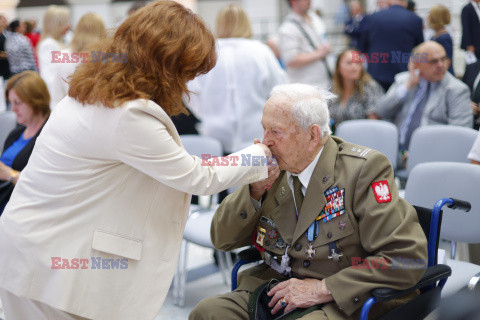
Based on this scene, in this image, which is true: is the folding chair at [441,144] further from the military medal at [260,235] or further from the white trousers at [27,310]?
the white trousers at [27,310]

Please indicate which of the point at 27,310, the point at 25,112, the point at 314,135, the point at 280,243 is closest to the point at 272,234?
the point at 280,243

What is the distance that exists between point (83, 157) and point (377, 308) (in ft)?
3.63

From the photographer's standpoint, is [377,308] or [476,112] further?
[476,112]

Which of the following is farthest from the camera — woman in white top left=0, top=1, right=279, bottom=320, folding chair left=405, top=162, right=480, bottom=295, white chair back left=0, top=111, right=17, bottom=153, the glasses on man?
white chair back left=0, top=111, right=17, bottom=153

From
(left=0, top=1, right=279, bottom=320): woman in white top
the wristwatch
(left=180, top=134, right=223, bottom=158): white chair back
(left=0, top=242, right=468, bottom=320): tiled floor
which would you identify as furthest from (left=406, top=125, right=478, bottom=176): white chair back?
the wristwatch

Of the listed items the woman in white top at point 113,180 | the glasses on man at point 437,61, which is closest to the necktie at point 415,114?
the glasses on man at point 437,61

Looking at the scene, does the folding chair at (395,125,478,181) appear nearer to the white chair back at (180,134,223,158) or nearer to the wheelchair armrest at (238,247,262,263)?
the white chair back at (180,134,223,158)

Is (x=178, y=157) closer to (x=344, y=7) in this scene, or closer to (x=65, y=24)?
(x=65, y=24)

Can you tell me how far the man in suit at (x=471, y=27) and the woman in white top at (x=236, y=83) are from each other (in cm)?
230

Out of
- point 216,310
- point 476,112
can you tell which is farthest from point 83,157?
point 476,112

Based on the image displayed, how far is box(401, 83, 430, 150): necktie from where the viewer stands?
4102 mm

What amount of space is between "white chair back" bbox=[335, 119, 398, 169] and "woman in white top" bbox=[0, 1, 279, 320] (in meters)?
2.29

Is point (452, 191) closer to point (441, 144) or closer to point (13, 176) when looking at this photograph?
point (441, 144)

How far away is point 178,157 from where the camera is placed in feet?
5.38
